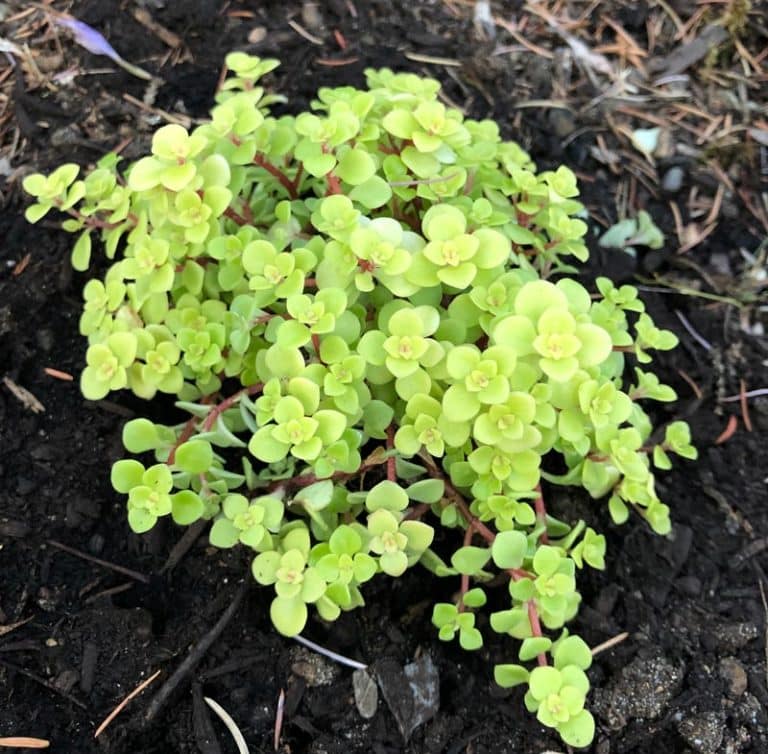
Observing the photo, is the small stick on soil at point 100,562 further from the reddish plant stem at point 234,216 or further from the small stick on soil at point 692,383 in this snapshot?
the small stick on soil at point 692,383

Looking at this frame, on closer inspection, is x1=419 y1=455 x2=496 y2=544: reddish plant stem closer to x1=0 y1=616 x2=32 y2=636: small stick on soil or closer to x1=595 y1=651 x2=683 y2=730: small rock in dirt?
x1=595 y1=651 x2=683 y2=730: small rock in dirt

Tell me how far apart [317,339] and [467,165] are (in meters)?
0.59

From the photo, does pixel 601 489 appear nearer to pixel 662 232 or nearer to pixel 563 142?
pixel 662 232

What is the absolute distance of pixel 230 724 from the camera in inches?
73.7

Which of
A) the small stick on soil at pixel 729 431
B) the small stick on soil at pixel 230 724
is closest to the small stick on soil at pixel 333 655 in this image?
the small stick on soil at pixel 230 724

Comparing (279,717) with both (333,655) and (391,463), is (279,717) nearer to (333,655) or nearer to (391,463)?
(333,655)

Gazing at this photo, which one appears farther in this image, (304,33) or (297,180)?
(304,33)

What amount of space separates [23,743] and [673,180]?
101 inches

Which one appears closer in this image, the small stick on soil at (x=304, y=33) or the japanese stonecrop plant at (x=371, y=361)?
the japanese stonecrop plant at (x=371, y=361)

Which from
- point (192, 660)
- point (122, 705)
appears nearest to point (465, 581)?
point (192, 660)

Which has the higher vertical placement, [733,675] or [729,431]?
[729,431]

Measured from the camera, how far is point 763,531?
2270 mm

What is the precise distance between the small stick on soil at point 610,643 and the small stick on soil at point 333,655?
1.81 ft

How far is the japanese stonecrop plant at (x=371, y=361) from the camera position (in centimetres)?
173
